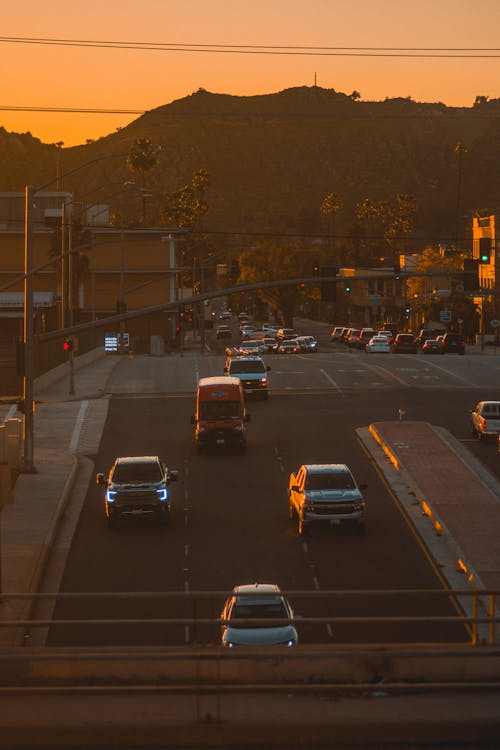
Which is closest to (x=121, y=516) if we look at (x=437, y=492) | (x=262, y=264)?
(x=437, y=492)

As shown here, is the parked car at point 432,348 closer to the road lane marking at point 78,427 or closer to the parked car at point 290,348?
the parked car at point 290,348

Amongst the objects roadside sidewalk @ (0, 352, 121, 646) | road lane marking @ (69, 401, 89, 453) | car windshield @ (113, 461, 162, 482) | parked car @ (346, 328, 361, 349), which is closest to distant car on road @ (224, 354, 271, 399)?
roadside sidewalk @ (0, 352, 121, 646)

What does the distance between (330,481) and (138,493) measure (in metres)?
5.91

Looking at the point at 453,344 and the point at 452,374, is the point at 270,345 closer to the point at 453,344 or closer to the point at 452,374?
the point at 453,344

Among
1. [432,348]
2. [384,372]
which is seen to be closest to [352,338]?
[432,348]

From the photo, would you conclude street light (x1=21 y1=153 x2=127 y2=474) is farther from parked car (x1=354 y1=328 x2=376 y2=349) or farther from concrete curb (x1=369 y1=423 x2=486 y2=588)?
parked car (x1=354 y1=328 x2=376 y2=349)

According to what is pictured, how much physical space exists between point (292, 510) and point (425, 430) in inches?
696

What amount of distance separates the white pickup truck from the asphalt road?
0.59 m

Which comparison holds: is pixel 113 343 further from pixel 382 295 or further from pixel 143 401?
pixel 382 295

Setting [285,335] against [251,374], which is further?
[285,335]

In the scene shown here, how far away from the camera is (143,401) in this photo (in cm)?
6888

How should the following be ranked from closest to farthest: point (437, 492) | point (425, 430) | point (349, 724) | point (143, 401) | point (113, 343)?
point (349, 724)
point (437, 492)
point (425, 430)
point (143, 401)
point (113, 343)

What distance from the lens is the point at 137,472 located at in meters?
39.2

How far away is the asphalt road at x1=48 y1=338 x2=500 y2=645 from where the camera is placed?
2697 cm
